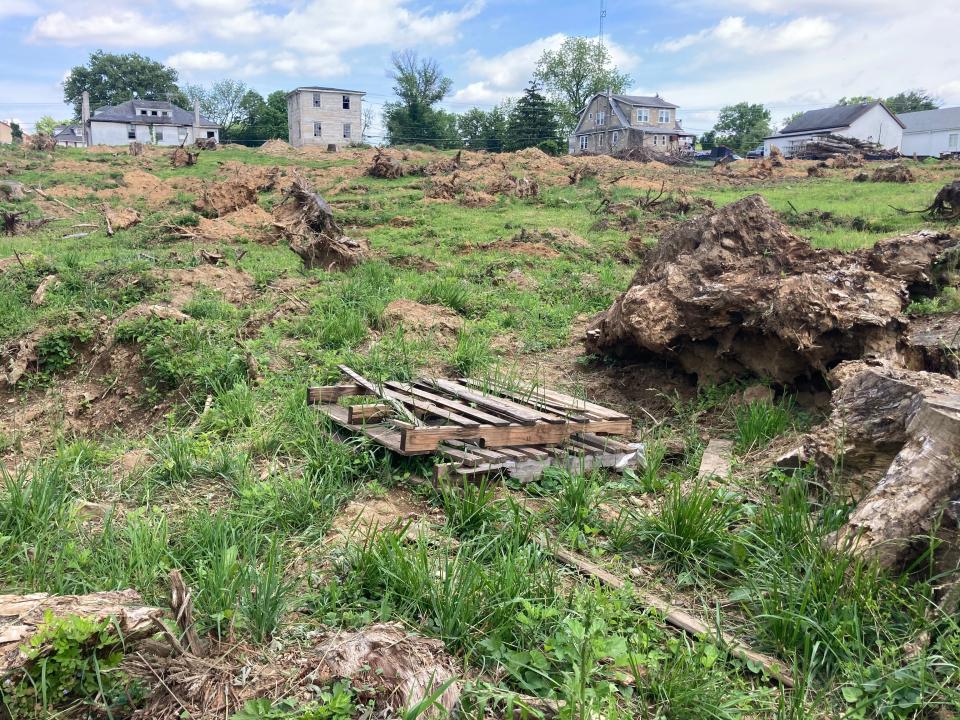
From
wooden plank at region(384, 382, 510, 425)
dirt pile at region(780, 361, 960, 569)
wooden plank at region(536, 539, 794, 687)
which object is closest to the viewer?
wooden plank at region(536, 539, 794, 687)

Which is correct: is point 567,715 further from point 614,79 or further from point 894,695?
point 614,79

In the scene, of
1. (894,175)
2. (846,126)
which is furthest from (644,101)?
(894,175)

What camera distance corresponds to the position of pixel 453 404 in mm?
5273

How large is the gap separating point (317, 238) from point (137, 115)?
6401 centimetres

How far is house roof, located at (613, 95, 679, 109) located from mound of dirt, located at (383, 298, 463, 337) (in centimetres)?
5889

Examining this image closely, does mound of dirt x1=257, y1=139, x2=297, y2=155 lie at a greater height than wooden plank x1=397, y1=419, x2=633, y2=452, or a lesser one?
greater

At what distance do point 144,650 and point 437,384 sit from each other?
137 inches

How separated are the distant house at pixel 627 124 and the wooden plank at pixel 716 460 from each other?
5657 centimetres

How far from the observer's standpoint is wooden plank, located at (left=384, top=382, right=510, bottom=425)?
489 centimetres

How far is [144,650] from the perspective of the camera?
2.59m

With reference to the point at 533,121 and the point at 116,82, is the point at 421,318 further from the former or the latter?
the point at 116,82

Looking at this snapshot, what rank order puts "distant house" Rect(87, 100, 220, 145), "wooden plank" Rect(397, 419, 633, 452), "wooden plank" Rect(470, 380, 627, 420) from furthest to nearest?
"distant house" Rect(87, 100, 220, 145)
"wooden plank" Rect(470, 380, 627, 420)
"wooden plank" Rect(397, 419, 633, 452)

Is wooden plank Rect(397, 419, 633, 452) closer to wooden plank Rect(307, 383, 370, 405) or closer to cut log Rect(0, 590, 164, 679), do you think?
wooden plank Rect(307, 383, 370, 405)

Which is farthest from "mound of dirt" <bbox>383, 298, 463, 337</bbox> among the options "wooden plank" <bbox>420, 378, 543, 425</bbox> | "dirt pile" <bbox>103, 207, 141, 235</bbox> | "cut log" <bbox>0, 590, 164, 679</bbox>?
"dirt pile" <bbox>103, 207, 141, 235</bbox>
